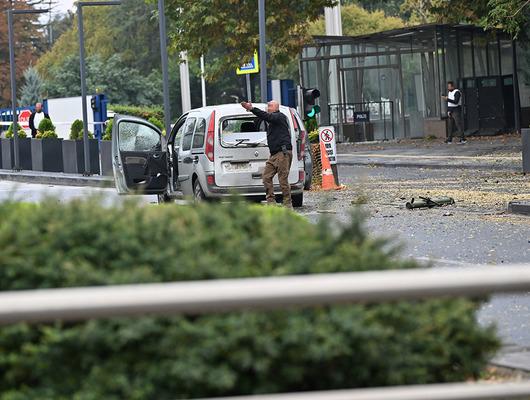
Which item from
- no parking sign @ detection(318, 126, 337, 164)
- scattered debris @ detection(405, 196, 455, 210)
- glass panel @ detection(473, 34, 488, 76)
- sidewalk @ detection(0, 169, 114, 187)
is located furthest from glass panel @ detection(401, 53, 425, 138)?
scattered debris @ detection(405, 196, 455, 210)

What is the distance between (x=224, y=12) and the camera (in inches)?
1718

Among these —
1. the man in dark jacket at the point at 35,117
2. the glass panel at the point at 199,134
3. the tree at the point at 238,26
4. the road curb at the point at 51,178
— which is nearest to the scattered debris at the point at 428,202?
the glass panel at the point at 199,134

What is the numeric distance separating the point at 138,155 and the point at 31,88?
6636 cm

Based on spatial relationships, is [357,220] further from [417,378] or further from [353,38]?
[353,38]

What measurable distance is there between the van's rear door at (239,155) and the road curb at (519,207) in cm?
436

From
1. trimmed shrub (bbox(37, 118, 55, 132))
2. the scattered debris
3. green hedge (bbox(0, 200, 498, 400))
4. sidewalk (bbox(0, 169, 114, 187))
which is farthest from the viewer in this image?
trimmed shrub (bbox(37, 118, 55, 132))

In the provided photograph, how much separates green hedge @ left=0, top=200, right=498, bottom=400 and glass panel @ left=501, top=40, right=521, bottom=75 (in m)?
45.6

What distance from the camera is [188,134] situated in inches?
951

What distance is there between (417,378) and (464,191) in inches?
815

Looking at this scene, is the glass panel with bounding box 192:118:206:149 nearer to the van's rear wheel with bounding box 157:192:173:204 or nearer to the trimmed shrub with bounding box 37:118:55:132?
the van's rear wheel with bounding box 157:192:173:204

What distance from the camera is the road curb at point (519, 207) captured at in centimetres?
1972

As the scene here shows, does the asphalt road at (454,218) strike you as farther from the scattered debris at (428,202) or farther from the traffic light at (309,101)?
the traffic light at (309,101)

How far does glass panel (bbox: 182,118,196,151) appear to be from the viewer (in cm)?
2403

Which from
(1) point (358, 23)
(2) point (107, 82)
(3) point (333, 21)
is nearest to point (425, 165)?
(3) point (333, 21)
